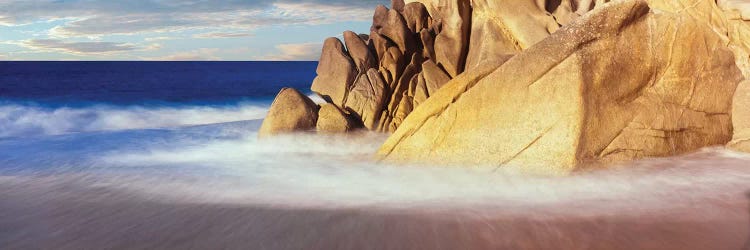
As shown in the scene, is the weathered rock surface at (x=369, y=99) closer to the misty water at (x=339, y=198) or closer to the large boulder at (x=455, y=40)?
the large boulder at (x=455, y=40)

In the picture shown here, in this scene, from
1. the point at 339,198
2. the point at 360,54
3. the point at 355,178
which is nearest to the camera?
the point at 339,198

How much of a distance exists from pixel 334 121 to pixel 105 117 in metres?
14.4

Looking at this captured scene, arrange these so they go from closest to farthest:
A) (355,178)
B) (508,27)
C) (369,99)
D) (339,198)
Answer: (339,198), (355,178), (508,27), (369,99)

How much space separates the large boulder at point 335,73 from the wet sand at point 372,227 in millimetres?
7415

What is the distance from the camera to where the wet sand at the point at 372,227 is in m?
5.57

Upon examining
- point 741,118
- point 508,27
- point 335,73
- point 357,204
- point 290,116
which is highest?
point 508,27

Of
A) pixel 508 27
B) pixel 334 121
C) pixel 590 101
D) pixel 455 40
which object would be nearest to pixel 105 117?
pixel 334 121

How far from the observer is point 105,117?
77.9ft

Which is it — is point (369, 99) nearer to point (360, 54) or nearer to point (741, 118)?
point (360, 54)

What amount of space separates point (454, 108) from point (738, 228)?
4.04m

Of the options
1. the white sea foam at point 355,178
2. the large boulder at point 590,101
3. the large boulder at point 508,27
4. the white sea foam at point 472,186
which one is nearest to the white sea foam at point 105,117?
the white sea foam at point 355,178

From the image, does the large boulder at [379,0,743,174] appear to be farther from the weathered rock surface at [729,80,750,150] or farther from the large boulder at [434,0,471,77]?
the large boulder at [434,0,471,77]

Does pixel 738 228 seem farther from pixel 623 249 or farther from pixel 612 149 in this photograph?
pixel 612 149

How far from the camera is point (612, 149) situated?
8109mm
